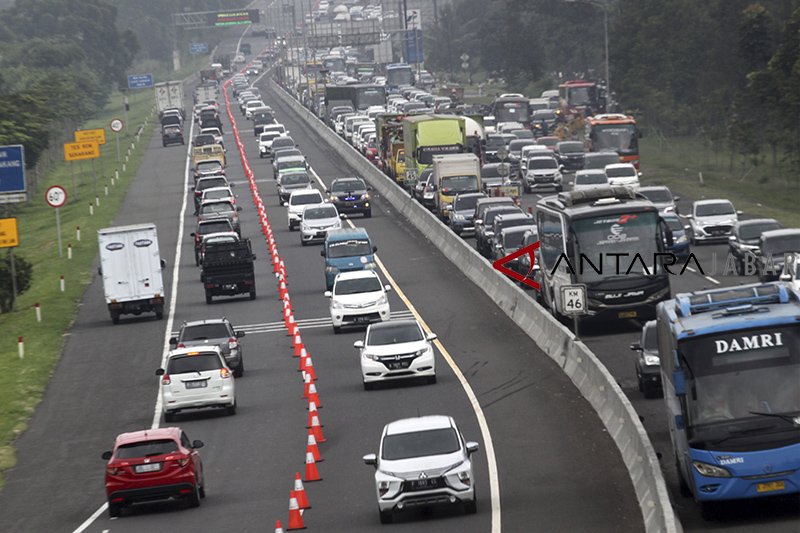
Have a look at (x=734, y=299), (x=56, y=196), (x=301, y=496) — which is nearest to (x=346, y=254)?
(x=56, y=196)

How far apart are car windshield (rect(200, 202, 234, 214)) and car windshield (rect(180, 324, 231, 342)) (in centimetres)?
2683

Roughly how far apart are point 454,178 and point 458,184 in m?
0.34

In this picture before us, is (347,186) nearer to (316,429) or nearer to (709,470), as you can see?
(316,429)

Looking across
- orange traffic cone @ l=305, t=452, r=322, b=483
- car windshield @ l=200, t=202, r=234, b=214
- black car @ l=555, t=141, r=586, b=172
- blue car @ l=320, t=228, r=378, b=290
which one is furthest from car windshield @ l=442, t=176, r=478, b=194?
orange traffic cone @ l=305, t=452, r=322, b=483

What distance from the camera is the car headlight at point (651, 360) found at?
30.8 metres

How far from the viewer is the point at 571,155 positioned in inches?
3479

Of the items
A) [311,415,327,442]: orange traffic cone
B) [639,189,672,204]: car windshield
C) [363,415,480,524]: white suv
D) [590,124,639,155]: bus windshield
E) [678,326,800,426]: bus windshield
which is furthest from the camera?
[590,124,639,155]: bus windshield

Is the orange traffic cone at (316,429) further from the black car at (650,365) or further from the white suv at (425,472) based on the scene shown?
the white suv at (425,472)

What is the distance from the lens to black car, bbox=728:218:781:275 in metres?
48.3

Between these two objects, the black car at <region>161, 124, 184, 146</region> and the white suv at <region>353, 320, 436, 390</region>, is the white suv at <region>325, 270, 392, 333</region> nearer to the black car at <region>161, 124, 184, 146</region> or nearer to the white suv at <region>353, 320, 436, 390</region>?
the white suv at <region>353, 320, 436, 390</region>

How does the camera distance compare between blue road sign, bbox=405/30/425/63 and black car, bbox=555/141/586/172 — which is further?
blue road sign, bbox=405/30/425/63

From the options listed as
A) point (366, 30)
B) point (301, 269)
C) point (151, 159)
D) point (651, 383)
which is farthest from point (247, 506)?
point (366, 30)

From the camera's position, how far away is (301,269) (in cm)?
5753

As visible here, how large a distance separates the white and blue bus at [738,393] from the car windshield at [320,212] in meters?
42.1
